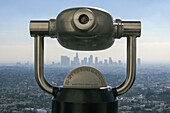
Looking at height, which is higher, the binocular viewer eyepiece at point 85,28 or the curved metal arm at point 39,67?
the binocular viewer eyepiece at point 85,28

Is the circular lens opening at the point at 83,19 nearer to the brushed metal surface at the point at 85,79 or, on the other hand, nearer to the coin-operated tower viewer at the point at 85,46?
the coin-operated tower viewer at the point at 85,46

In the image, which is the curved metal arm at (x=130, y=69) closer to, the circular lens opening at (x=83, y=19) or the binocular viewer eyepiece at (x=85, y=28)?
the binocular viewer eyepiece at (x=85, y=28)

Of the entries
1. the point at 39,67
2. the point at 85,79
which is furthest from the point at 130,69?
the point at 39,67

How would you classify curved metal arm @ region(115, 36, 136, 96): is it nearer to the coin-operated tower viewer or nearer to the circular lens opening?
the coin-operated tower viewer

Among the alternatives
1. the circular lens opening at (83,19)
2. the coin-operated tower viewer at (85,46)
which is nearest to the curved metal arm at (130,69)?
the coin-operated tower viewer at (85,46)

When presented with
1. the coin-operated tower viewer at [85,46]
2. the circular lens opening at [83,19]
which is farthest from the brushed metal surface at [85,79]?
the circular lens opening at [83,19]

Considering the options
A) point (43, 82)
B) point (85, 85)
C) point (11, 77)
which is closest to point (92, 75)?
point (85, 85)

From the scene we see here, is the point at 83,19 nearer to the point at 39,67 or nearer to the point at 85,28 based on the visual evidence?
the point at 85,28
